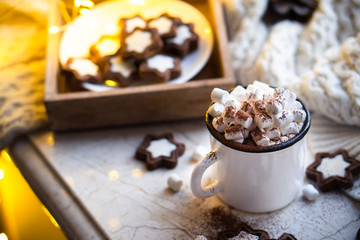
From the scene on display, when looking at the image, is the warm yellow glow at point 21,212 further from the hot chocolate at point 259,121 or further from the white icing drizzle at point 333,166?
the white icing drizzle at point 333,166

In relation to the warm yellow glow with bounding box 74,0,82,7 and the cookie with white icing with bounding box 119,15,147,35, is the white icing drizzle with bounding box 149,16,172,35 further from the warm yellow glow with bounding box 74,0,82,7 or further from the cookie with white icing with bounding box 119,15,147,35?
the warm yellow glow with bounding box 74,0,82,7

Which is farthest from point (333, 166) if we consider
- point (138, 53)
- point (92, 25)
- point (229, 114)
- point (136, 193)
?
point (92, 25)

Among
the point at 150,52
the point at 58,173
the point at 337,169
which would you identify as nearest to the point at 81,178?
the point at 58,173

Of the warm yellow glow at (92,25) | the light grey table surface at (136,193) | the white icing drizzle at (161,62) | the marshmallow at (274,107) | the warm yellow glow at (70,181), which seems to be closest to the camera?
the marshmallow at (274,107)

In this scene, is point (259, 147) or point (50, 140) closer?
point (259, 147)

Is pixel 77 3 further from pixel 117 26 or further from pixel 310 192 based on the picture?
pixel 310 192

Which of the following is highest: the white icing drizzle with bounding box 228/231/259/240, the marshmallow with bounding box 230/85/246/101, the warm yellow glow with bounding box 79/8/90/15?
the warm yellow glow with bounding box 79/8/90/15

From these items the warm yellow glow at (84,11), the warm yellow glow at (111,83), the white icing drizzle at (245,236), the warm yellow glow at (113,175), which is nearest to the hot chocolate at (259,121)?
the white icing drizzle at (245,236)

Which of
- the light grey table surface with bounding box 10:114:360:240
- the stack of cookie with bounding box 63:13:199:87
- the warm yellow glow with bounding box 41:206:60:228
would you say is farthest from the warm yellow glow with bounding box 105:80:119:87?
the warm yellow glow with bounding box 41:206:60:228
